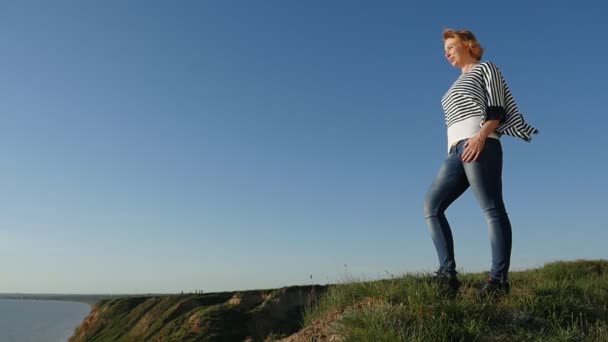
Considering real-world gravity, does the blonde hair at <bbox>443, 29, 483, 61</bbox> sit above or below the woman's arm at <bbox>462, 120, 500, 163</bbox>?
above

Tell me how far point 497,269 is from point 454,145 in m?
1.29

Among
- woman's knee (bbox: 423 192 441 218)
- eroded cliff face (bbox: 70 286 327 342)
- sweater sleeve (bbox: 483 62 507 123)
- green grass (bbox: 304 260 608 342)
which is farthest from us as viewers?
eroded cliff face (bbox: 70 286 327 342)

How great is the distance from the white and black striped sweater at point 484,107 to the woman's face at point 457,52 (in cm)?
30

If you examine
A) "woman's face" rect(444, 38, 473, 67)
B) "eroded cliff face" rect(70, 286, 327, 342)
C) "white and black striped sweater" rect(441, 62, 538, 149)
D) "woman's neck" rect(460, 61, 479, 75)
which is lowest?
"eroded cliff face" rect(70, 286, 327, 342)

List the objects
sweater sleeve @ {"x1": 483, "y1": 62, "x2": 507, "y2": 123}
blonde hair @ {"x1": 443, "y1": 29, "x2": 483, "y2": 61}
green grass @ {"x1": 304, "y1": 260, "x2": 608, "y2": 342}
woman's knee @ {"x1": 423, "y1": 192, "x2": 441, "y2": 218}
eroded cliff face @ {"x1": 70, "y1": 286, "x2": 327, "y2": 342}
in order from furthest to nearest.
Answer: eroded cliff face @ {"x1": 70, "y1": 286, "x2": 327, "y2": 342} < blonde hair @ {"x1": 443, "y1": 29, "x2": 483, "y2": 61} < woman's knee @ {"x1": 423, "y1": 192, "x2": 441, "y2": 218} < sweater sleeve @ {"x1": 483, "y1": 62, "x2": 507, "y2": 123} < green grass @ {"x1": 304, "y1": 260, "x2": 608, "y2": 342}

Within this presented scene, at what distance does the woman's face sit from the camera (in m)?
5.30

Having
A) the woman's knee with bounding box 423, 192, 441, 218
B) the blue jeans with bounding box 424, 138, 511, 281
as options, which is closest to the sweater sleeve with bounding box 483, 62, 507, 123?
the blue jeans with bounding box 424, 138, 511, 281

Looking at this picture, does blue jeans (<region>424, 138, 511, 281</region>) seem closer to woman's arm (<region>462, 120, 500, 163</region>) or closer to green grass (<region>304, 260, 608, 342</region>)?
woman's arm (<region>462, 120, 500, 163</region>)

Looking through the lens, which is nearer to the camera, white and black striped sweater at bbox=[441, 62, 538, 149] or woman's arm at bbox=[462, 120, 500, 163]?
woman's arm at bbox=[462, 120, 500, 163]

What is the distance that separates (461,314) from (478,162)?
4.83 feet

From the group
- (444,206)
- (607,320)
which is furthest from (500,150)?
(607,320)

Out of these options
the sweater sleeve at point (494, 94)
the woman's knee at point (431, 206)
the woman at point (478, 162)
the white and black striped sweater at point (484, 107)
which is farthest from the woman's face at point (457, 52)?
the woman's knee at point (431, 206)

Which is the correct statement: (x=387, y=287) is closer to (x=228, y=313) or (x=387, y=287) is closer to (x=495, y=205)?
(x=495, y=205)

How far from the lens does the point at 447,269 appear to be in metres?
4.92
